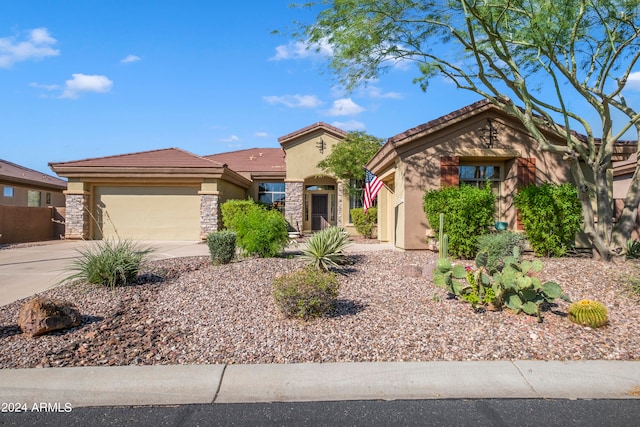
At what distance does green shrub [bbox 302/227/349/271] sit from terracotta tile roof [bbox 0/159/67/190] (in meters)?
21.4

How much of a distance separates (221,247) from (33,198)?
78.1ft

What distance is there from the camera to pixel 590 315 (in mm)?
5359

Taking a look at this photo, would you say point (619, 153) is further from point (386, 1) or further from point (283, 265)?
point (283, 265)

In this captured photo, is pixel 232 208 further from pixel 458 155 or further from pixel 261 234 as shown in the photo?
pixel 458 155

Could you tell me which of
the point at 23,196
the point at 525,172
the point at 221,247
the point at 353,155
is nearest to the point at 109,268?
the point at 221,247

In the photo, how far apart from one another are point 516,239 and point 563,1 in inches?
218

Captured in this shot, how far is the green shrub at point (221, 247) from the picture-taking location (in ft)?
A: 30.6

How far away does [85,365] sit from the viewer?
14.5 ft

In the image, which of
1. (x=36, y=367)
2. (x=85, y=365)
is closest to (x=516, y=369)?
(x=85, y=365)

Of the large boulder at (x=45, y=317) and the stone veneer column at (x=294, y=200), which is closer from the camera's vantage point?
the large boulder at (x=45, y=317)

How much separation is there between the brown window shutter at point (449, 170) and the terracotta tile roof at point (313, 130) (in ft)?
33.0

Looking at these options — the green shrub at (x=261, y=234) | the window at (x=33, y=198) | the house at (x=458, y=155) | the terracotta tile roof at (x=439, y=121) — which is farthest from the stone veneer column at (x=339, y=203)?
the window at (x=33, y=198)

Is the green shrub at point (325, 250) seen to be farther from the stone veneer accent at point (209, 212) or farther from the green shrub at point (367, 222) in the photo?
the stone veneer accent at point (209, 212)

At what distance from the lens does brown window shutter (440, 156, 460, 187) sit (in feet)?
40.1
